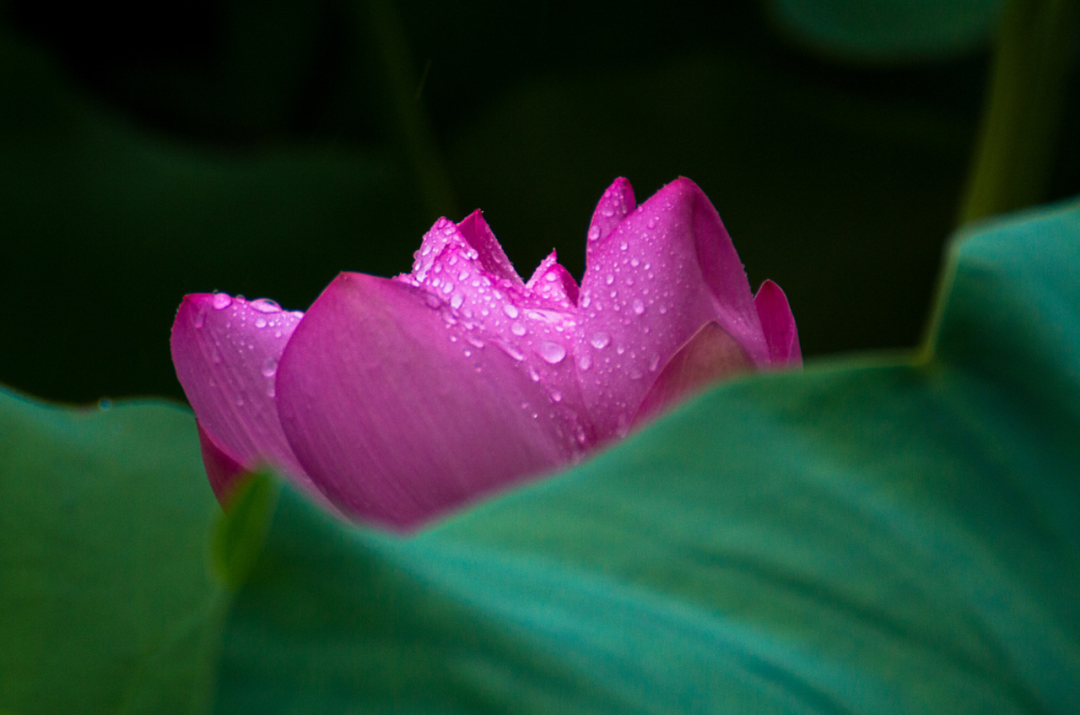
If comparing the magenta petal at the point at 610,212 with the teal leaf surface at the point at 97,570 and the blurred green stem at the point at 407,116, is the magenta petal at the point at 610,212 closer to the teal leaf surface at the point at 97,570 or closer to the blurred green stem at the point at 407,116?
the teal leaf surface at the point at 97,570

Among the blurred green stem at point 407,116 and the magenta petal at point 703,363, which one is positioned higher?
the blurred green stem at point 407,116

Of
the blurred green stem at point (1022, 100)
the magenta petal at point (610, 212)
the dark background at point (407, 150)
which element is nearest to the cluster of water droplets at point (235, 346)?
the magenta petal at point (610, 212)

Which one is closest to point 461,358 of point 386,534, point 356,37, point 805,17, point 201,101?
point 386,534

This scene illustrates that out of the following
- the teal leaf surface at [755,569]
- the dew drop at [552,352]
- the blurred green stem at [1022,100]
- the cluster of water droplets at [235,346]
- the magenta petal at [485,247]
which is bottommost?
the teal leaf surface at [755,569]

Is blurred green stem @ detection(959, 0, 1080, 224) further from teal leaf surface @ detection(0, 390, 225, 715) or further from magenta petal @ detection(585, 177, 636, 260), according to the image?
teal leaf surface @ detection(0, 390, 225, 715)

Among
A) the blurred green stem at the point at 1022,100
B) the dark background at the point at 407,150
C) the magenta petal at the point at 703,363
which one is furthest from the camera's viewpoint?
the dark background at the point at 407,150

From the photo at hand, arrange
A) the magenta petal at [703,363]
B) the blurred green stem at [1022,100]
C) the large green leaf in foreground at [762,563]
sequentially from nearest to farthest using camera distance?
the large green leaf in foreground at [762,563] → the magenta petal at [703,363] → the blurred green stem at [1022,100]
